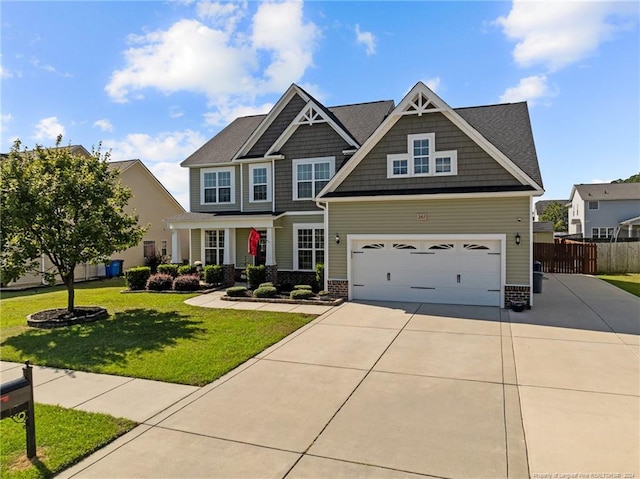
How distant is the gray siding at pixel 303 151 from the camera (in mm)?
17406

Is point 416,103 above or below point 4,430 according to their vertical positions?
above

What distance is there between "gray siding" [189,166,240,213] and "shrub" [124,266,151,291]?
4.46 meters

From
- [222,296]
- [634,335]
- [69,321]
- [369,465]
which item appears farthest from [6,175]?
[634,335]

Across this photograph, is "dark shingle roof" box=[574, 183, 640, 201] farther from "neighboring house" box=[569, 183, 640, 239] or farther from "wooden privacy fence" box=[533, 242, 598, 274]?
"wooden privacy fence" box=[533, 242, 598, 274]

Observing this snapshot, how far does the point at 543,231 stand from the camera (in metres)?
25.6

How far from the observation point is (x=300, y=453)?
4.32 metres

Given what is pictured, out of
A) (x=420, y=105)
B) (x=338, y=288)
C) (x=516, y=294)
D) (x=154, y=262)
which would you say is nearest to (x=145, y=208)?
(x=154, y=262)

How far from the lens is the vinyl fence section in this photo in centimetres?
2338

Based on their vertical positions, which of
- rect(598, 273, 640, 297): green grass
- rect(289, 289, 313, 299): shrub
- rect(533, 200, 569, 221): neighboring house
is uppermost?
rect(533, 200, 569, 221): neighboring house

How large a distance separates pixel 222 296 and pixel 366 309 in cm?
564

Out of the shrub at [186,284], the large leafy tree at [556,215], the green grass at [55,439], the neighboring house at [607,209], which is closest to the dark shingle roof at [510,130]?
the shrub at [186,284]

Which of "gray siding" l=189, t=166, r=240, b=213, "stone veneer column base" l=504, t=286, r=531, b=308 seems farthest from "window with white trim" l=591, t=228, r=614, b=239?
"gray siding" l=189, t=166, r=240, b=213

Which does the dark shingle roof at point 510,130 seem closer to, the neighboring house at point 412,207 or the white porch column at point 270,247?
the neighboring house at point 412,207

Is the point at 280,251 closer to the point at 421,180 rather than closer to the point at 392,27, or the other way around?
the point at 421,180
